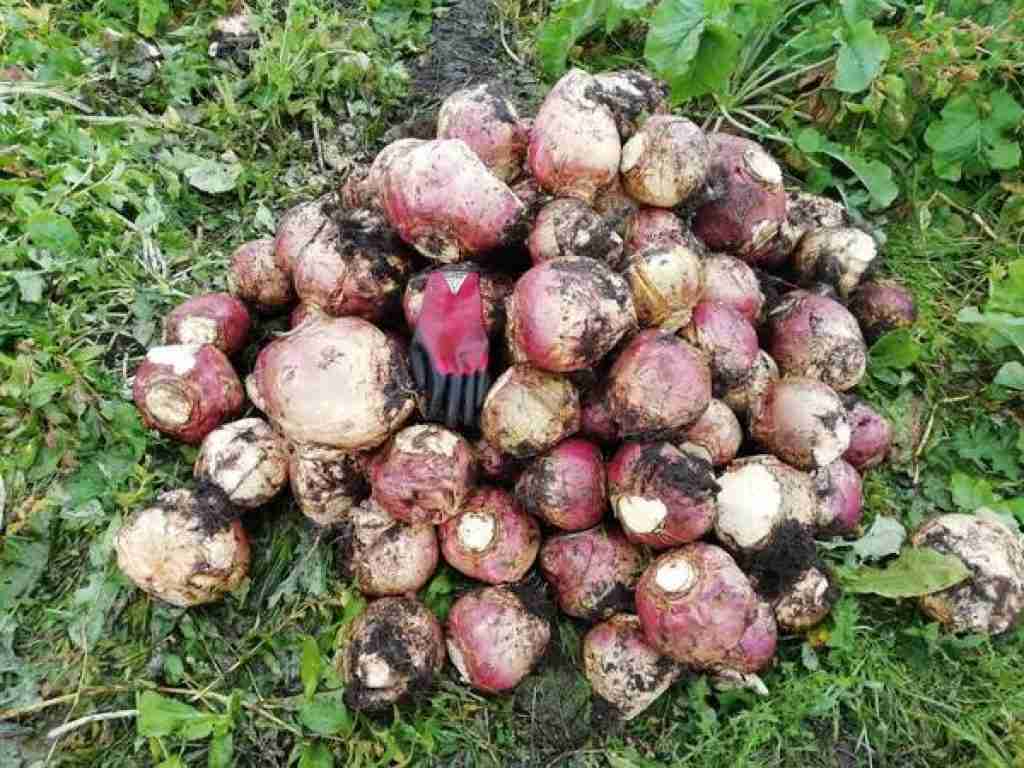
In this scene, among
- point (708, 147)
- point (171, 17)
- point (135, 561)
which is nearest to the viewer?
point (135, 561)

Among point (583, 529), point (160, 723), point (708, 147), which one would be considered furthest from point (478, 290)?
point (160, 723)

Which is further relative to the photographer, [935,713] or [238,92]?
[238,92]

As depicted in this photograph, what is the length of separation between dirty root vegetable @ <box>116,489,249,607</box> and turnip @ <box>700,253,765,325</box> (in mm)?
1968

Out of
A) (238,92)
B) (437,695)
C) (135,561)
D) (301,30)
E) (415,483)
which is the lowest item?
(437,695)

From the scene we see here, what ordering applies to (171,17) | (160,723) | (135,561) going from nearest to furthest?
(160,723) < (135,561) < (171,17)

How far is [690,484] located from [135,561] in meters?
Result: 1.88

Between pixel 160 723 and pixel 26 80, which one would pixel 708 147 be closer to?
pixel 160 723

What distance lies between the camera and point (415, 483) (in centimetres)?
256

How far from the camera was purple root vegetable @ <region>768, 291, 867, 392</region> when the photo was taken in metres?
3.07

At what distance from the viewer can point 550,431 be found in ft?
8.57

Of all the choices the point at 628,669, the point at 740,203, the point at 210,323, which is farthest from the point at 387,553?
the point at 740,203

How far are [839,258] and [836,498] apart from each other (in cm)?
112

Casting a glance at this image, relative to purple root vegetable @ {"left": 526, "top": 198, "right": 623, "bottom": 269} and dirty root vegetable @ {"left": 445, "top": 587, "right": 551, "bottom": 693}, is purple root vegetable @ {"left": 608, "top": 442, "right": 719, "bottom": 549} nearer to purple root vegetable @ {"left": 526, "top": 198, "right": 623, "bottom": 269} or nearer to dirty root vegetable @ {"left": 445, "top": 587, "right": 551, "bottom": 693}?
dirty root vegetable @ {"left": 445, "top": 587, "right": 551, "bottom": 693}

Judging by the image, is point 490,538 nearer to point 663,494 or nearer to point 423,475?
point 423,475
